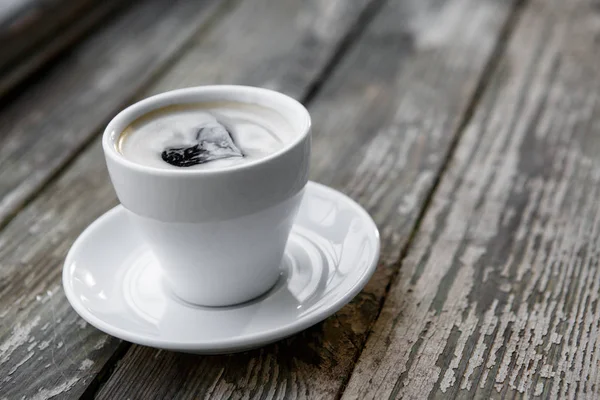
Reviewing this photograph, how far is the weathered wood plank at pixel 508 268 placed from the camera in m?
0.60

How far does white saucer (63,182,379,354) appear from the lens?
0.59 metres

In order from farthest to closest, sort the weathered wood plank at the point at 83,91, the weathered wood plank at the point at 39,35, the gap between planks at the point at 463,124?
the weathered wood plank at the point at 39,35, the weathered wood plank at the point at 83,91, the gap between planks at the point at 463,124

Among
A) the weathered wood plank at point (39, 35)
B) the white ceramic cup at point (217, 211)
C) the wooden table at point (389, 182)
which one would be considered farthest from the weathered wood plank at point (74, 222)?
the weathered wood plank at point (39, 35)

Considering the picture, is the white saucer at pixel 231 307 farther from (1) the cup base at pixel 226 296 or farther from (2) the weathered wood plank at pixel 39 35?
(2) the weathered wood plank at pixel 39 35

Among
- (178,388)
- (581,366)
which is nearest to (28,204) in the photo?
(178,388)

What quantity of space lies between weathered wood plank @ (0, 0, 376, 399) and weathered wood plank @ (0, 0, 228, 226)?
0.11 feet

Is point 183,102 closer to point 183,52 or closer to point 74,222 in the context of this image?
point 74,222

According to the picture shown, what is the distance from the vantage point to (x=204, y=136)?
0.66 meters

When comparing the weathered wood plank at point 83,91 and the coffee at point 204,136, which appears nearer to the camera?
the coffee at point 204,136

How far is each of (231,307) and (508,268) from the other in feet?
0.95

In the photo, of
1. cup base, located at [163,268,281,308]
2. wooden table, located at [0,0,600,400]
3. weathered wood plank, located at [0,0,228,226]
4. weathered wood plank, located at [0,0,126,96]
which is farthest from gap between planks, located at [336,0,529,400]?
weathered wood plank, located at [0,0,126,96]

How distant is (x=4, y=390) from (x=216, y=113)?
1.00 feet

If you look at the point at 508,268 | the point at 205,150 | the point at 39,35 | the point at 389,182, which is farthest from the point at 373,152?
the point at 39,35

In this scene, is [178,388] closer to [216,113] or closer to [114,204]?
[216,113]
